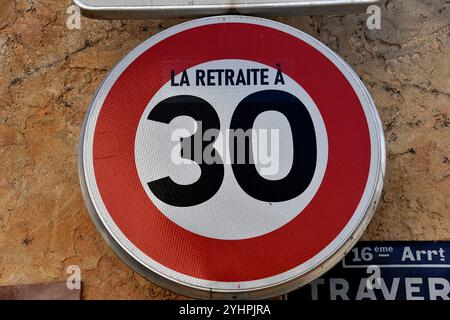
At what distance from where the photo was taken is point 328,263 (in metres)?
1.09

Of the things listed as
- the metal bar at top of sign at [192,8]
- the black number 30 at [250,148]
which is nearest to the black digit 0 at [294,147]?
the black number 30 at [250,148]

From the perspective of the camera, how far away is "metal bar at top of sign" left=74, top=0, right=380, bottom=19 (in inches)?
47.9

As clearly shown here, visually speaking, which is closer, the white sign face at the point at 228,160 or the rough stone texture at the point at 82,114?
the white sign face at the point at 228,160

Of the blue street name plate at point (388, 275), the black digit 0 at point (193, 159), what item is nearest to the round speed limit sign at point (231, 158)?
the black digit 0 at point (193, 159)

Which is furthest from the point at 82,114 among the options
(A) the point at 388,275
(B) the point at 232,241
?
(A) the point at 388,275

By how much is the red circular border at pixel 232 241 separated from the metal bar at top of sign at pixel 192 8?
0.12ft

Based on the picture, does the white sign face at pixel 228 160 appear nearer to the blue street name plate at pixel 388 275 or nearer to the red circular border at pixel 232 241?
the red circular border at pixel 232 241

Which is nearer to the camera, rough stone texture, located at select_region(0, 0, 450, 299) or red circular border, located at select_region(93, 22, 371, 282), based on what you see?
red circular border, located at select_region(93, 22, 371, 282)

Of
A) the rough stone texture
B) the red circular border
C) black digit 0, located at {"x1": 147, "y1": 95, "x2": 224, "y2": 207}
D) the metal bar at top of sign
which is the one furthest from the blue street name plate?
the metal bar at top of sign

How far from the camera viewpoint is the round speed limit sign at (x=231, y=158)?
3.61 ft

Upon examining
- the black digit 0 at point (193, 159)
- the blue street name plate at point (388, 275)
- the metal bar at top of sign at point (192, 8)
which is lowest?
the blue street name plate at point (388, 275)

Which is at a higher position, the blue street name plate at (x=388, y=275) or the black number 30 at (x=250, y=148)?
the black number 30 at (x=250, y=148)

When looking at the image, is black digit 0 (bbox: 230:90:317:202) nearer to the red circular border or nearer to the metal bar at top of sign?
the red circular border

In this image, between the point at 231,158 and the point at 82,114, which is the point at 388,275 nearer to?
the point at 231,158
